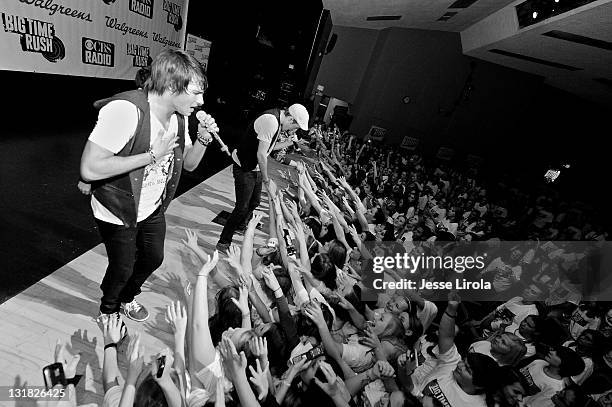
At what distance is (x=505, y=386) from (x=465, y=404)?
0.88 feet

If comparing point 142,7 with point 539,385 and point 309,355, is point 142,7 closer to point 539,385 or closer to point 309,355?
point 309,355

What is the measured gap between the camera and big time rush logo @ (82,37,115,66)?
17.3 feet

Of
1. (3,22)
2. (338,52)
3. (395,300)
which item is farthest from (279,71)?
(395,300)

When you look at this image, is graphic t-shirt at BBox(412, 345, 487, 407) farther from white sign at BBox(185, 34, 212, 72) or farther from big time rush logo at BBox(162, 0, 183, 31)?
white sign at BBox(185, 34, 212, 72)

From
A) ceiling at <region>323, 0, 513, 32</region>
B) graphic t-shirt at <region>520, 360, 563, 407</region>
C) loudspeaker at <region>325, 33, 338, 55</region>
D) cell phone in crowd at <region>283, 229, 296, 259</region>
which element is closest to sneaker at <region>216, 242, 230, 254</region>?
cell phone in crowd at <region>283, 229, 296, 259</region>

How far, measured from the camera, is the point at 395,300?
102 inches

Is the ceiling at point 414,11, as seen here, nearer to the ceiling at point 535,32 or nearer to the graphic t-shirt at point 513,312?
the ceiling at point 535,32

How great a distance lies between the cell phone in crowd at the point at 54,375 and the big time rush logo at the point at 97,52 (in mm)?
5516

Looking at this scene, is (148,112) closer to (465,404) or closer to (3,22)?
(465,404)

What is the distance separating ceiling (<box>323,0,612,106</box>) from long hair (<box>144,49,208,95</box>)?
5.94 m

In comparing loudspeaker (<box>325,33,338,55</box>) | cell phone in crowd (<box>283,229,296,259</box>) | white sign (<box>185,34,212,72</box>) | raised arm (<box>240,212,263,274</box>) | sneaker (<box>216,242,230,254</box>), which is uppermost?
loudspeaker (<box>325,33,338,55</box>)

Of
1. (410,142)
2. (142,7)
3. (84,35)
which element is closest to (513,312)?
(84,35)

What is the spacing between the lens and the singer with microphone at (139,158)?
1600 mm

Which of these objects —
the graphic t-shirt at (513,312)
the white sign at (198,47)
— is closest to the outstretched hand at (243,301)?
the graphic t-shirt at (513,312)
